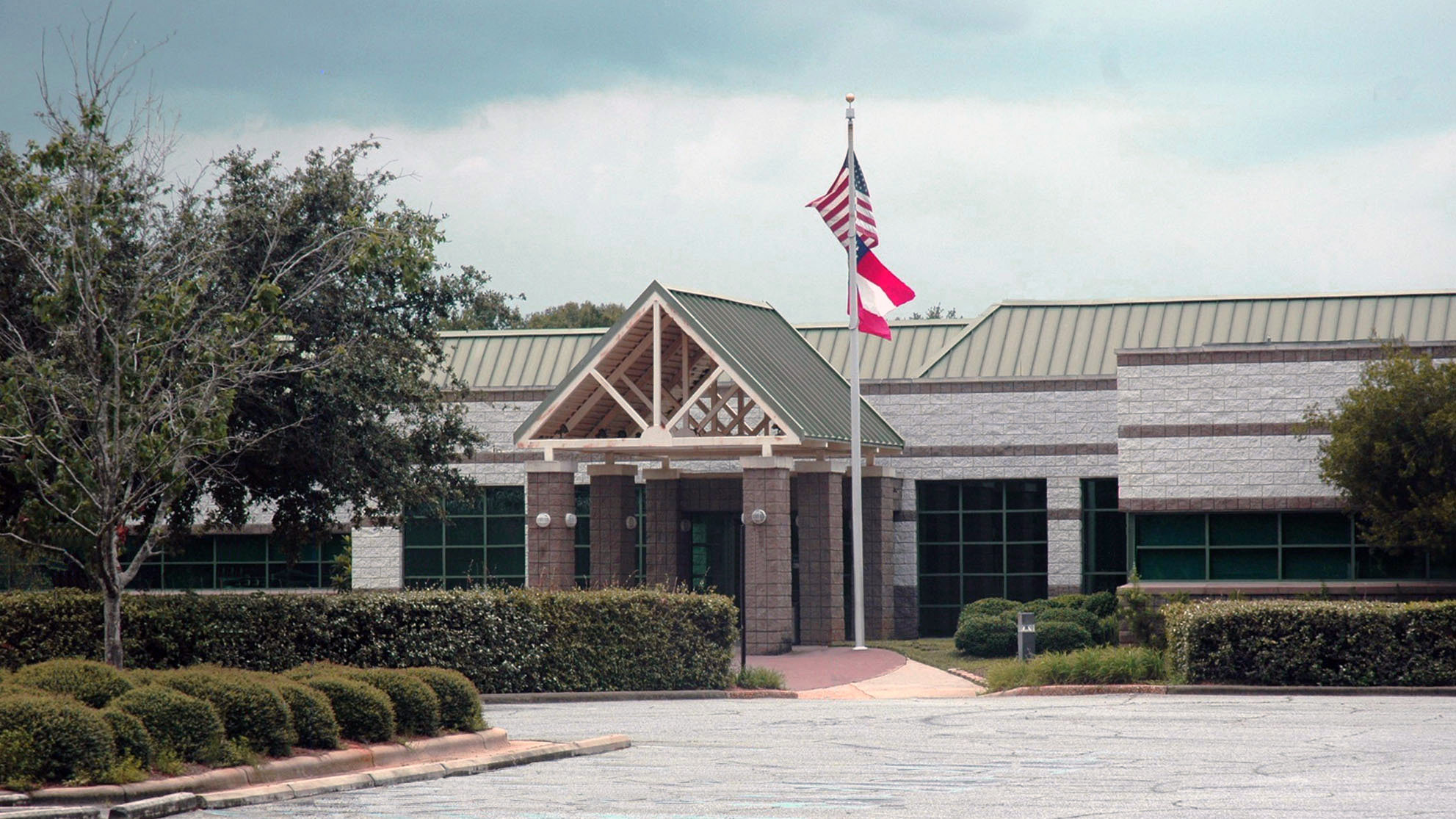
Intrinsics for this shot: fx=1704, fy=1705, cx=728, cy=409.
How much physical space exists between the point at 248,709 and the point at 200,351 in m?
5.99

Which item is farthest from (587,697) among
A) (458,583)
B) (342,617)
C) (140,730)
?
(458,583)

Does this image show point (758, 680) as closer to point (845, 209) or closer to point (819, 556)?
point (819, 556)

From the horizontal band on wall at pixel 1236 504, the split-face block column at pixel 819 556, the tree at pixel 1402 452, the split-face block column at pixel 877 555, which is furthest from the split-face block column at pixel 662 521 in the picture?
the tree at pixel 1402 452

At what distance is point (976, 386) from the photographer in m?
35.4

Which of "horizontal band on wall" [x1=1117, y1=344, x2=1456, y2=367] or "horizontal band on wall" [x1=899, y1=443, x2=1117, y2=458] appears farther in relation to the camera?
"horizontal band on wall" [x1=899, y1=443, x2=1117, y2=458]

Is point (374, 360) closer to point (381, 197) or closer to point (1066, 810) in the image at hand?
point (381, 197)

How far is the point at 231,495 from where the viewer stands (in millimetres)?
26062

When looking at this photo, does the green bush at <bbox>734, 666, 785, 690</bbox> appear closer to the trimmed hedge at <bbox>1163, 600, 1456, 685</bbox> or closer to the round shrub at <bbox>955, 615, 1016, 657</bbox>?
the round shrub at <bbox>955, 615, 1016, 657</bbox>

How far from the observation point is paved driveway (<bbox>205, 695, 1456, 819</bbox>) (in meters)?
11.8

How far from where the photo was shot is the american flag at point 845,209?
31594 millimetres

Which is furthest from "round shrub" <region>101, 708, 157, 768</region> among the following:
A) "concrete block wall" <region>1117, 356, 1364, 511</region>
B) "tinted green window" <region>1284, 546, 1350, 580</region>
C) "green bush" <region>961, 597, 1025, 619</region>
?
"tinted green window" <region>1284, 546, 1350, 580</region>

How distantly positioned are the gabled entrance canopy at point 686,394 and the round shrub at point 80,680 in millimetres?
16569

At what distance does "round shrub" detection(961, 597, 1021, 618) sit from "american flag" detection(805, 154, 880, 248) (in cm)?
692

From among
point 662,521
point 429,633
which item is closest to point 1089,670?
point 429,633
